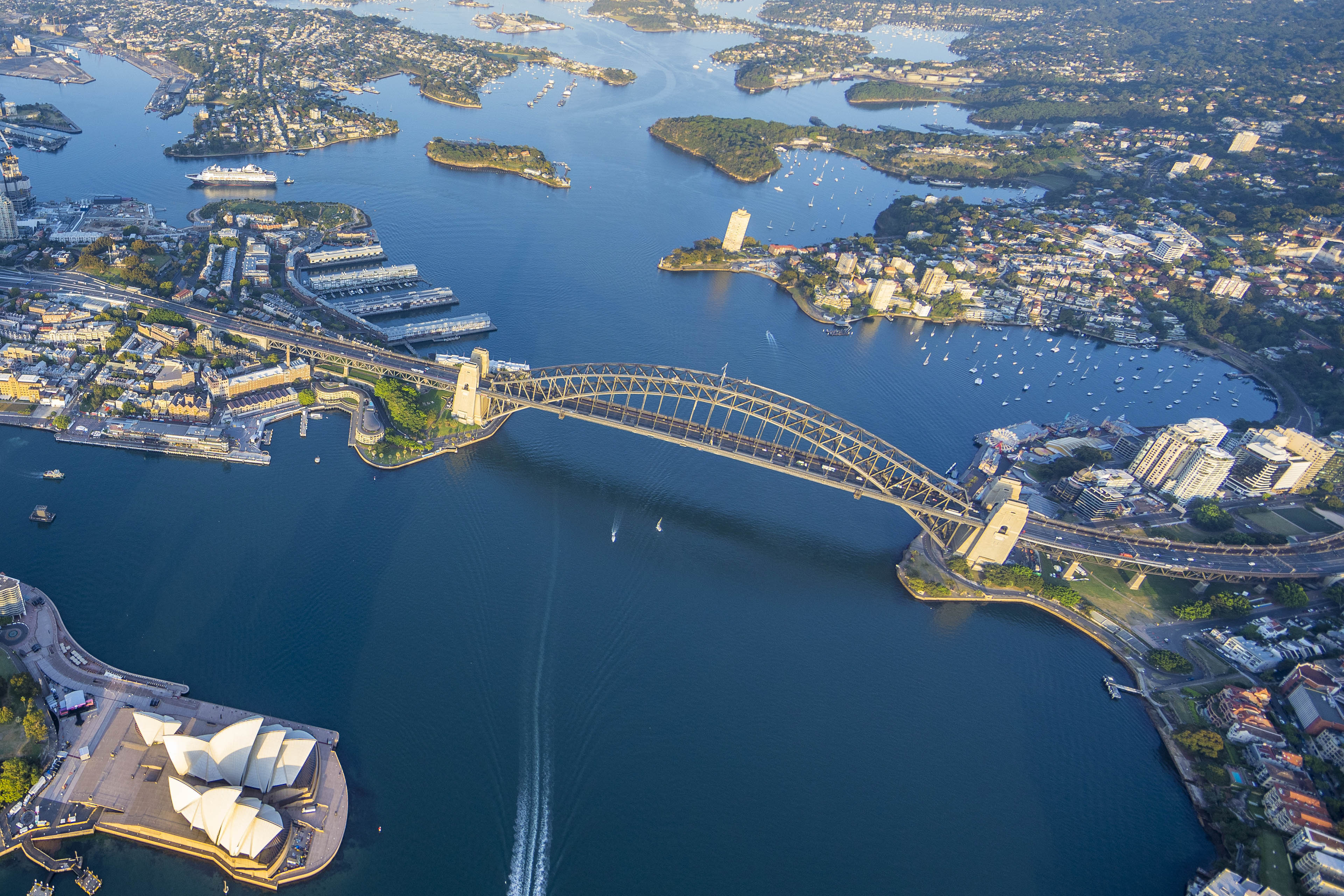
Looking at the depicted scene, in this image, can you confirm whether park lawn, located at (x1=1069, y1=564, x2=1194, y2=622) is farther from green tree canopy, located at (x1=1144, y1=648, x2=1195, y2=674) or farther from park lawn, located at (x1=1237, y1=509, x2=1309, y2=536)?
park lawn, located at (x1=1237, y1=509, x2=1309, y2=536)

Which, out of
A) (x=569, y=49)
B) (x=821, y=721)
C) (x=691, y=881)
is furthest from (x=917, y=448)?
(x=569, y=49)

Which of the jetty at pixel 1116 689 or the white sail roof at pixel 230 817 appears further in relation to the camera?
the jetty at pixel 1116 689

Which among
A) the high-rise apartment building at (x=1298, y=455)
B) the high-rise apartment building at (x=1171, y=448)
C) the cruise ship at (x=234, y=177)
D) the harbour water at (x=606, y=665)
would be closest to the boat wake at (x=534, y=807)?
the harbour water at (x=606, y=665)

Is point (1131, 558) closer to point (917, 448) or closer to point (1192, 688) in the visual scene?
point (1192, 688)

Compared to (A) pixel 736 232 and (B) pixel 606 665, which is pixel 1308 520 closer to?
(B) pixel 606 665

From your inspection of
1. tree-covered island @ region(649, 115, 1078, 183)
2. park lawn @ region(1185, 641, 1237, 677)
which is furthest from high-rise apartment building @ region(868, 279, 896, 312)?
park lawn @ region(1185, 641, 1237, 677)

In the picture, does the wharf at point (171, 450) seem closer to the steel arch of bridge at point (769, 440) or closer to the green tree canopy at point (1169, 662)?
the steel arch of bridge at point (769, 440)
